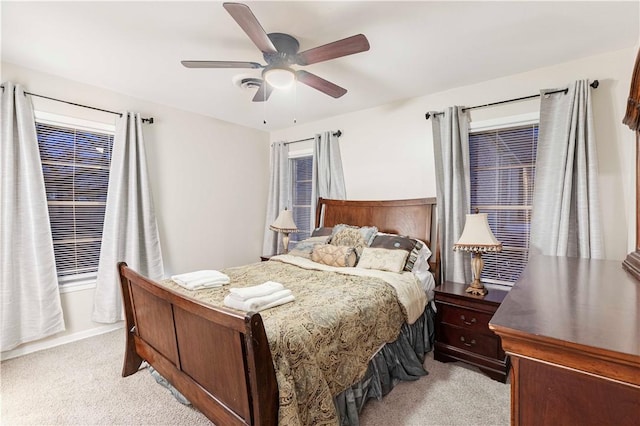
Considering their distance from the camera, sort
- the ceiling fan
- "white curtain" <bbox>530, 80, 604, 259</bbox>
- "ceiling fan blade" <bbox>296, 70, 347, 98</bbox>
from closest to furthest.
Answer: the ceiling fan, "ceiling fan blade" <bbox>296, 70, 347, 98</bbox>, "white curtain" <bbox>530, 80, 604, 259</bbox>

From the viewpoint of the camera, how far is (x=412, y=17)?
6.43 feet

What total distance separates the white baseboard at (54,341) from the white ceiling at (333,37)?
2.40 meters

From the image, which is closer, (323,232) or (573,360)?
(573,360)

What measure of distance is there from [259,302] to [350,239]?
1701 millimetres

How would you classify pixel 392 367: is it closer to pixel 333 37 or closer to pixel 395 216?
pixel 395 216

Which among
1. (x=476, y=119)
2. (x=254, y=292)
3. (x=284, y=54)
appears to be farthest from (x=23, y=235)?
(x=476, y=119)

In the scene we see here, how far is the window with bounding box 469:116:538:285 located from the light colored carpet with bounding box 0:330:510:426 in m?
1.07

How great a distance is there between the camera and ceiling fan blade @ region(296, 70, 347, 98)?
2.25 m

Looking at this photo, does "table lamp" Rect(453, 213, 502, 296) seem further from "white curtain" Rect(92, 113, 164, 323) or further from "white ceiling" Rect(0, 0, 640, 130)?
"white curtain" Rect(92, 113, 164, 323)

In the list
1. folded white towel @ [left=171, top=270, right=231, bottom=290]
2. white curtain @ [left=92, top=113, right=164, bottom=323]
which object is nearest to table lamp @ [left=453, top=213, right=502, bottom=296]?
folded white towel @ [left=171, top=270, right=231, bottom=290]

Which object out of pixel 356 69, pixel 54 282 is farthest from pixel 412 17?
pixel 54 282

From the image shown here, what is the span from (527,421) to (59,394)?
2.93 m

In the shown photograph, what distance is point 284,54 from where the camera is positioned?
210 cm

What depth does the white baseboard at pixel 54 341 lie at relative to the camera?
107 inches
